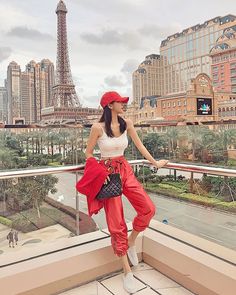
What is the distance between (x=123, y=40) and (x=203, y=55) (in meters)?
20.9

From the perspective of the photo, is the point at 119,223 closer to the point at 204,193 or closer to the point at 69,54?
the point at 204,193

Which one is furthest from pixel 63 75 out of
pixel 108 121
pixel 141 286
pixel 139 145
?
pixel 141 286

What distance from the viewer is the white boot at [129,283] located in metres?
1.62

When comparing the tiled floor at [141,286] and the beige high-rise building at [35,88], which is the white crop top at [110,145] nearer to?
the tiled floor at [141,286]

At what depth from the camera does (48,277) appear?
5.33ft

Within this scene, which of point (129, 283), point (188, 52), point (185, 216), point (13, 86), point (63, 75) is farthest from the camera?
point (188, 52)

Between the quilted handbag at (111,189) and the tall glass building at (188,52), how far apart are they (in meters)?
62.0

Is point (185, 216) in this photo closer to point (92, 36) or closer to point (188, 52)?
point (92, 36)

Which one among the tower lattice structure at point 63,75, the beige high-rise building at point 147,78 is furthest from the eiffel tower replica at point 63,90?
the beige high-rise building at point 147,78

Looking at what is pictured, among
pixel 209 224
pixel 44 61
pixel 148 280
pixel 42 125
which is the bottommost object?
pixel 148 280

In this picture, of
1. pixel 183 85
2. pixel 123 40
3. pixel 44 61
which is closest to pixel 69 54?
pixel 123 40

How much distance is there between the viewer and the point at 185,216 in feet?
6.50

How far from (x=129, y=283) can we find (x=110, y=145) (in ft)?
2.51

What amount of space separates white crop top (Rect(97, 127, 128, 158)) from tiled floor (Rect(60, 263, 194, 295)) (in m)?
0.73
